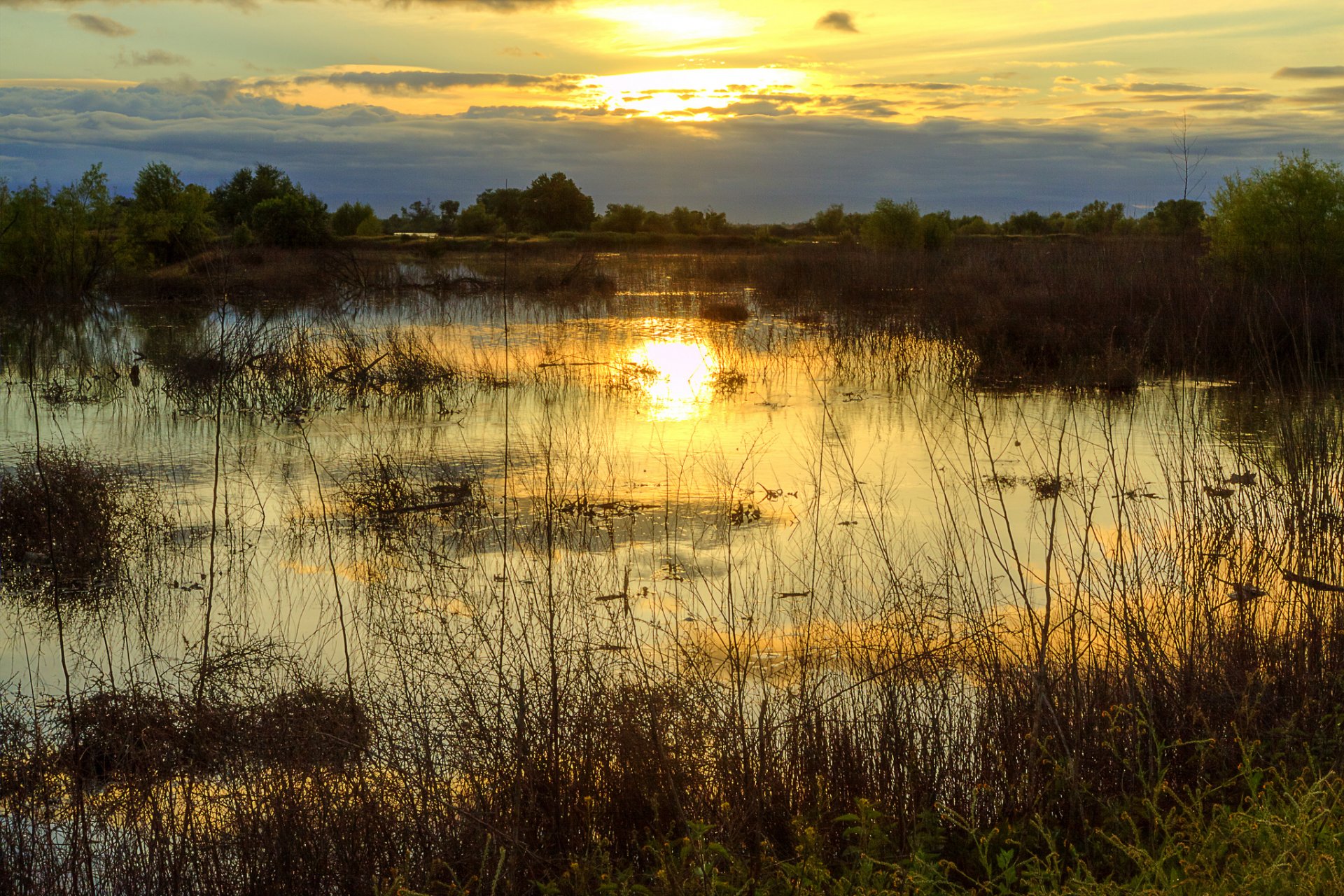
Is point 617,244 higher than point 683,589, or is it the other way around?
point 617,244

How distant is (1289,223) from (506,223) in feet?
48.6

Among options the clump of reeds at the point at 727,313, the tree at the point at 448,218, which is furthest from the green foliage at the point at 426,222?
the clump of reeds at the point at 727,313

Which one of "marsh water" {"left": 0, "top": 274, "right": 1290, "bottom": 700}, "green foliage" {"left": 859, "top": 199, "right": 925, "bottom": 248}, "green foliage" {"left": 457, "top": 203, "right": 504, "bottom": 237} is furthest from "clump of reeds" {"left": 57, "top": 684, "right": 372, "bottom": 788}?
"green foliage" {"left": 457, "top": 203, "right": 504, "bottom": 237}

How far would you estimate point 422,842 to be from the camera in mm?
3789

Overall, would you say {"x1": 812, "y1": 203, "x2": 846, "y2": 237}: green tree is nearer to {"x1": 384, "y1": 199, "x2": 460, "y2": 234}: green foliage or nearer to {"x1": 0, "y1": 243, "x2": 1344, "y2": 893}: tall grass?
{"x1": 384, "y1": 199, "x2": 460, "y2": 234}: green foliage

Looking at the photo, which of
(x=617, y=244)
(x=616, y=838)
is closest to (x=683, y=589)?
(x=616, y=838)

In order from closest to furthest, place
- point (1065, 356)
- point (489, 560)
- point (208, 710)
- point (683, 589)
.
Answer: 1. point (208, 710)
2. point (683, 589)
3. point (489, 560)
4. point (1065, 356)

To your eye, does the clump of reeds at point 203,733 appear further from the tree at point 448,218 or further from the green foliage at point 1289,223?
the tree at point 448,218

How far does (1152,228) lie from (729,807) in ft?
112

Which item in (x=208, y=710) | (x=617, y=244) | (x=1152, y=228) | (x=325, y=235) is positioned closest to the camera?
(x=208, y=710)

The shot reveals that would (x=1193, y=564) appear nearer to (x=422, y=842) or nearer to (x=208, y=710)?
(x=422, y=842)

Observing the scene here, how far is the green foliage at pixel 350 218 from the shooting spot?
4669cm

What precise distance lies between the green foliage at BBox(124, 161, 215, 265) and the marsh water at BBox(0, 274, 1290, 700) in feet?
36.0

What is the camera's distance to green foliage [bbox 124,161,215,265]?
28047mm
